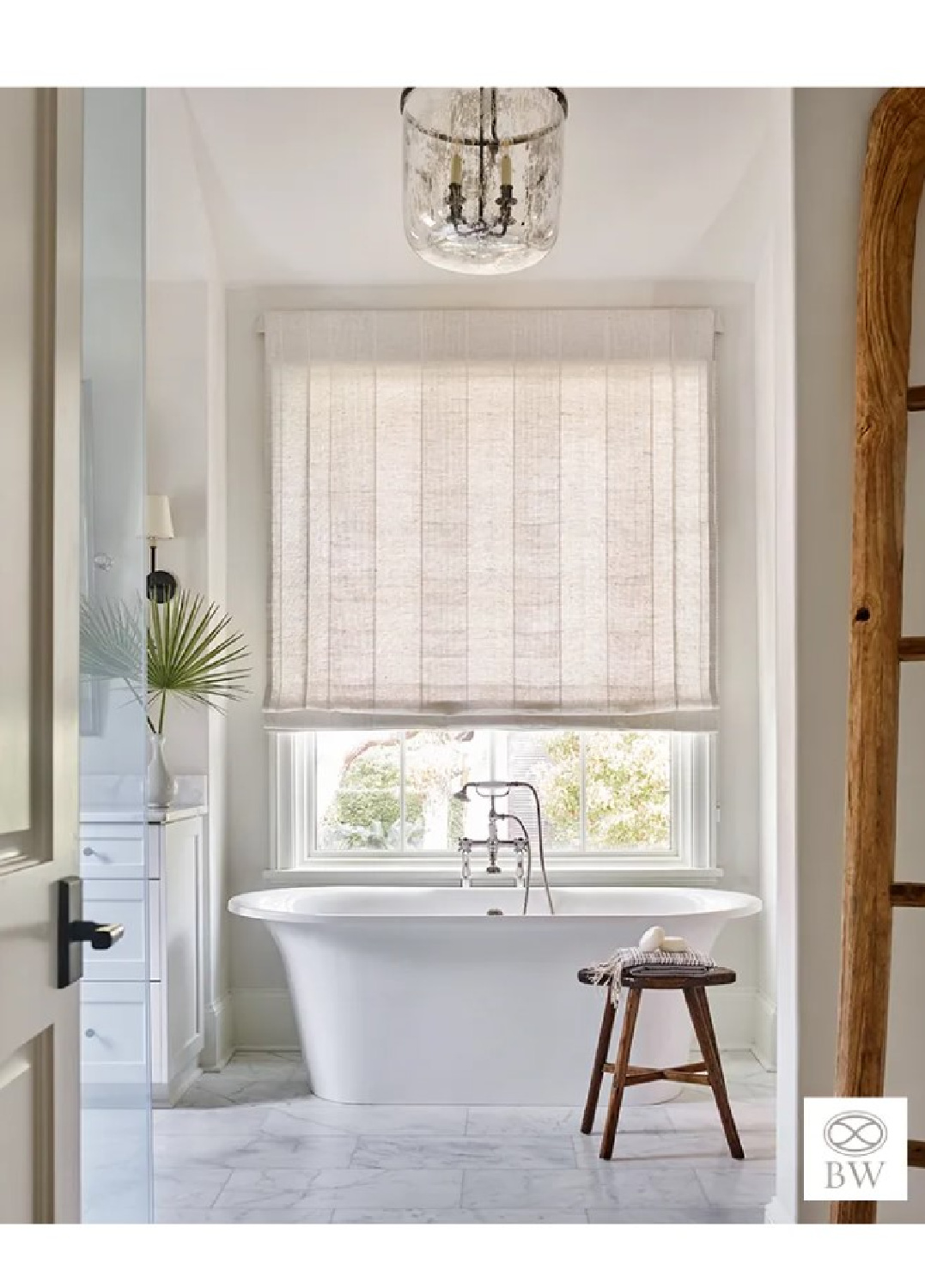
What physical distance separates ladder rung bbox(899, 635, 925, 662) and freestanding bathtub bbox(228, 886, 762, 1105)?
6.51 ft

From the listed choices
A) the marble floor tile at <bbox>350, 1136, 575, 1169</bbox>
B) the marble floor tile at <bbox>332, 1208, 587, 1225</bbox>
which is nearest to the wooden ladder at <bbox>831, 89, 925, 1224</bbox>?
the marble floor tile at <bbox>332, 1208, 587, 1225</bbox>

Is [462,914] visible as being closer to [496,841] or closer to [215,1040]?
[496,841]

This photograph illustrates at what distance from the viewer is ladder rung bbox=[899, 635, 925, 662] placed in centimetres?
246

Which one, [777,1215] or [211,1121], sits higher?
[777,1215]

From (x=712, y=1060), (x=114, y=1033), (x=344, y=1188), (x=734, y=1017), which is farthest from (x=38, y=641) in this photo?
(x=734, y=1017)

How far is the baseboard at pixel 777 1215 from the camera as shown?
2.80 m

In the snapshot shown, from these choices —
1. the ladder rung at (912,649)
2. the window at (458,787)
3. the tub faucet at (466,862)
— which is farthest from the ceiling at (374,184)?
the ladder rung at (912,649)

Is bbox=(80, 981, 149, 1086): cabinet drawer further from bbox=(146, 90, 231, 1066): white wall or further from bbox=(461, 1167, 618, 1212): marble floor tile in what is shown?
bbox=(146, 90, 231, 1066): white wall

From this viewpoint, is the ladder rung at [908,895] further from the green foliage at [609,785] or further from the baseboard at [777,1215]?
the green foliage at [609,785]

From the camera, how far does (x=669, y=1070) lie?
392cm

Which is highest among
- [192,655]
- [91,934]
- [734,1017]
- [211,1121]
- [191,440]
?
[191,440]

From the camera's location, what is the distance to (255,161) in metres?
4.75

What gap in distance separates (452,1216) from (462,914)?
1386 millimetres

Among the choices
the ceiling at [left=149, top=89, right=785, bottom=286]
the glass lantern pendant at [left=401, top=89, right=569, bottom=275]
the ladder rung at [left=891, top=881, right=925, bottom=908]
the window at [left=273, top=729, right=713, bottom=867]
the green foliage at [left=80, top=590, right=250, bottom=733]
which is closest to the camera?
the ladder rung at [left=891, top=881, right=925, bottom=908]
